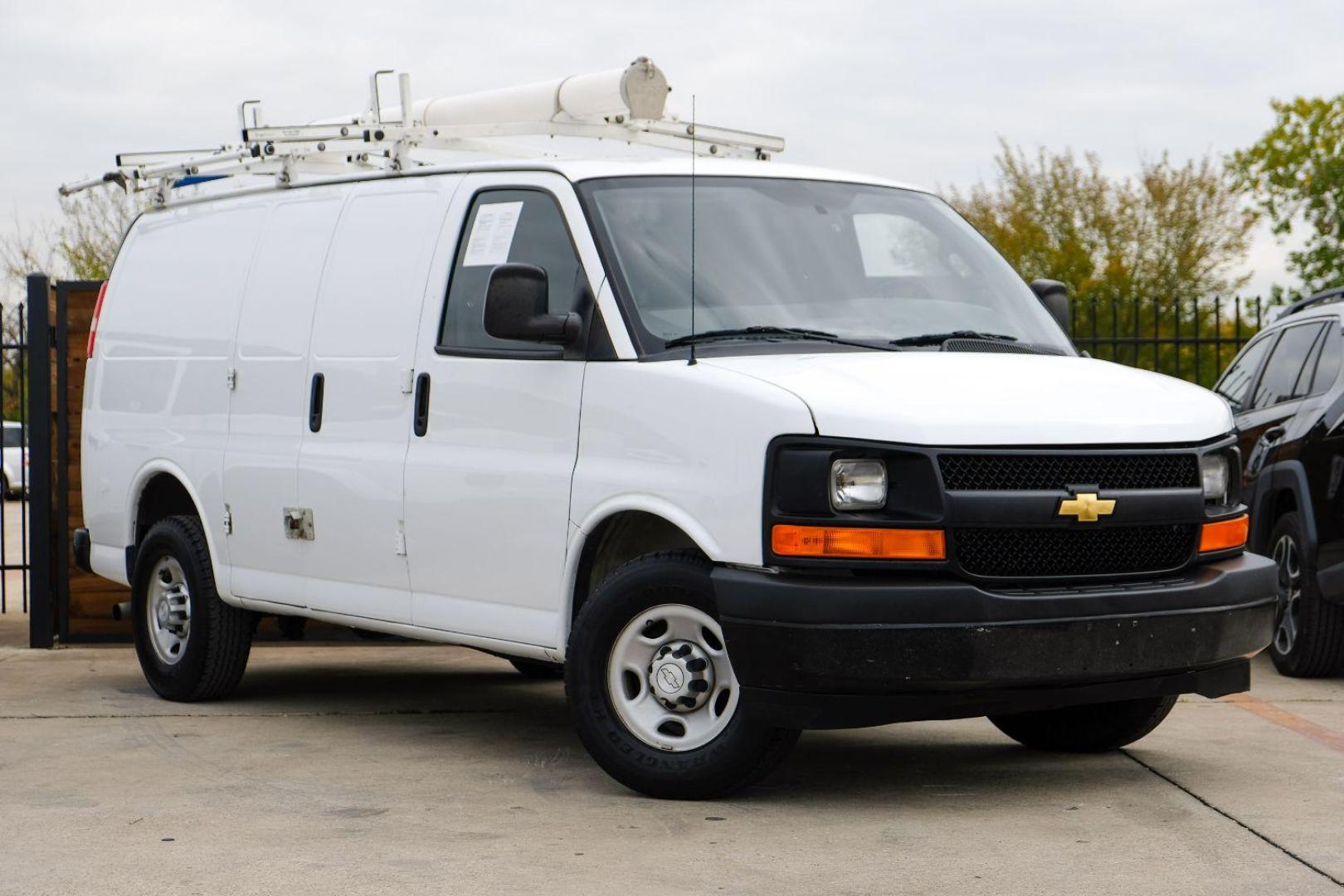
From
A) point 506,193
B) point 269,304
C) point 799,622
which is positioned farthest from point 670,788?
point 269,304

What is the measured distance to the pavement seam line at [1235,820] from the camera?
16.2 ft

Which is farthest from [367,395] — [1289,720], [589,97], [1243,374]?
[1243,374]

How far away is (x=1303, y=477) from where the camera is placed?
9.04m

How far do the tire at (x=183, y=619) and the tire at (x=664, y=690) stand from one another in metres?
2.70

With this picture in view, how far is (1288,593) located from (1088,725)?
2.99m

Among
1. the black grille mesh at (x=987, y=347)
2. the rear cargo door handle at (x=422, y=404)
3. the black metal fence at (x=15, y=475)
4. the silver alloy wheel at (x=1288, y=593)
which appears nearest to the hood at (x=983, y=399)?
the black grille mesh at (x=987, y=347)

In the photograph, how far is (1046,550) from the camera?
5.51m

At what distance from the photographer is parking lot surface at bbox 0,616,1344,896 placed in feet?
16.1

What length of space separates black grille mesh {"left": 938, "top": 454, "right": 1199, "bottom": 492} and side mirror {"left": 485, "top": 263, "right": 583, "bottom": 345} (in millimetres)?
1449

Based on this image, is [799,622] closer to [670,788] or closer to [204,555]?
[670,788]

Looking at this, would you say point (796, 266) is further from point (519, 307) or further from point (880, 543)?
point (880, 543)

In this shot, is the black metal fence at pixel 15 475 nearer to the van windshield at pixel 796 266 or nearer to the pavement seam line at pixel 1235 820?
the van windshield at pixel 796 266

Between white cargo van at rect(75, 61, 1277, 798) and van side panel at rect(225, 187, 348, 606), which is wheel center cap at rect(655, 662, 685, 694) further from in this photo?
van side panel at rect(225, 187, 348, 606)

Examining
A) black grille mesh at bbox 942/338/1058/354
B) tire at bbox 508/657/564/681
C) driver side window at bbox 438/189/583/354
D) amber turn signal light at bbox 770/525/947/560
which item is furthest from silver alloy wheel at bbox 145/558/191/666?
amber turn signal light at bbox 770/525/947/560
